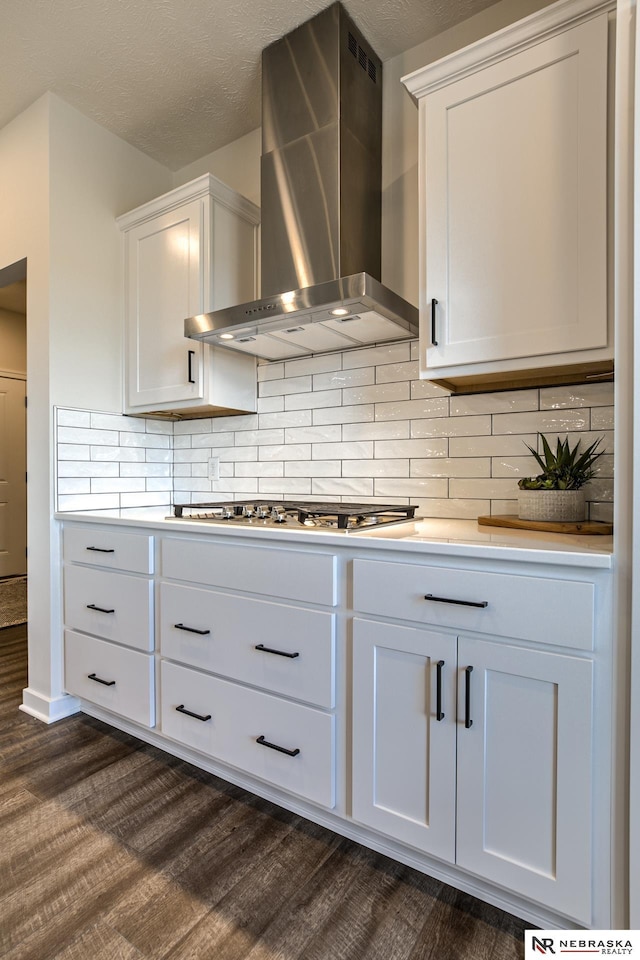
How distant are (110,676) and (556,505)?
1893 mm

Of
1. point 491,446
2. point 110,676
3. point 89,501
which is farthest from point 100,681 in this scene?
point 491,446

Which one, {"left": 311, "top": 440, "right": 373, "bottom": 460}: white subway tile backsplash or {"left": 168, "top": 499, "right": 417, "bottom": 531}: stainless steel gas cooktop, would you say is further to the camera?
{"left": 311, "top": 440, "right": 373, "bottom": 460}: white subway tile backsplash

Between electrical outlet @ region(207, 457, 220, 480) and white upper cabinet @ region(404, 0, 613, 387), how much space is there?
4.84ft

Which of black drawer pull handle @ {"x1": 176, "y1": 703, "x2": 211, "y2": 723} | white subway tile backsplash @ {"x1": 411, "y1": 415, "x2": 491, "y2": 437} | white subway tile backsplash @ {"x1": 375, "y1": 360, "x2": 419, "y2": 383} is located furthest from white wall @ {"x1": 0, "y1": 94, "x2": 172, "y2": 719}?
white subway tile backsplash @ {"x1": 411, "y1": 415, "x2": 491, "y2": 437}

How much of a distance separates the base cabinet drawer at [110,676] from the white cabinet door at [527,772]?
1.28m

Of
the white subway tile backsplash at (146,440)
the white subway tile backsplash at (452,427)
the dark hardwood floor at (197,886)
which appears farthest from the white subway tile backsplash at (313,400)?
the dark hardwood floor at (197,886)

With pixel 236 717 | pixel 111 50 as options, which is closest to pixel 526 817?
pixel 236 717

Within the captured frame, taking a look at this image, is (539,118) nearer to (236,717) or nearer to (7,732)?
(236,717)

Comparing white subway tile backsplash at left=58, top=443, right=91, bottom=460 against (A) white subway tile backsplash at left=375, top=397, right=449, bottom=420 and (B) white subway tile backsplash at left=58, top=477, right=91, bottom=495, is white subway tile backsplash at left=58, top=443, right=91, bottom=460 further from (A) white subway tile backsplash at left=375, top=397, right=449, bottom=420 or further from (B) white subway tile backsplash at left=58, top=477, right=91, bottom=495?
(A) white subway tile backsplash at left=375, top=397, right=449, bottom=420

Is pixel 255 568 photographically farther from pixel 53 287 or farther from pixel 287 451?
pixel 53 287

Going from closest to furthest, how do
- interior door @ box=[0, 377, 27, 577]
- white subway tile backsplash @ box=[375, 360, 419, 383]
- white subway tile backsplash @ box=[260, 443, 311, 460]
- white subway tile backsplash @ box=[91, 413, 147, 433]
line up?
white subway tile backsplash @ box=[375, 360, 419, 383] → white subway tile backsplash @ box=[260, 443, 311, 460] → white subway tile backsplash @ box=[91, 413, 147, 433] → interior door @ box=[0, 377, 27, 577]

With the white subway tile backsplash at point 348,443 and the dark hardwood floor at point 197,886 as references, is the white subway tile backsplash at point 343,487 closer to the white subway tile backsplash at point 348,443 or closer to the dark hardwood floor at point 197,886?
the white subway tile backsplash at point 348,443

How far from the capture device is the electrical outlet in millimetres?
2767

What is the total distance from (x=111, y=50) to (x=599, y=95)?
6.60ft
